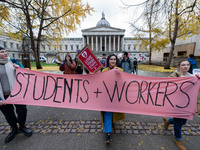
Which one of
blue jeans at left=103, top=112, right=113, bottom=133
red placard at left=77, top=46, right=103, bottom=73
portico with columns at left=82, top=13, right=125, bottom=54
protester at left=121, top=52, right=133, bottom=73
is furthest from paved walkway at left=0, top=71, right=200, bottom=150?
portico with columns at left=82, top=13, right=125, bottom=54

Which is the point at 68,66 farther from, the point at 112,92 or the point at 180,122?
the point at 180,122

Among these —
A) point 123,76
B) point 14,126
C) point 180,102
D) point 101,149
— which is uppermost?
point 123,76

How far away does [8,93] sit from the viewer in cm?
226

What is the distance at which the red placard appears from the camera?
2840 mm

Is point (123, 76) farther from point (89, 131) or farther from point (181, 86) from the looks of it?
point (89, 131)

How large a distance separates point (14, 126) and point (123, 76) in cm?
279

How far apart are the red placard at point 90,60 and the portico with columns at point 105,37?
176 ft

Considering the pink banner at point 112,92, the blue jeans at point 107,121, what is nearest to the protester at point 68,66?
the pink banner at point 112,92

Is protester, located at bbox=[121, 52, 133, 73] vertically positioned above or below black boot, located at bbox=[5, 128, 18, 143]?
above

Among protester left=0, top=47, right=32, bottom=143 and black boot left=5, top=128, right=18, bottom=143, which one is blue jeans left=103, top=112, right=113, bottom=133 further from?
black boot left=5, top=128, right=18, bottom=143

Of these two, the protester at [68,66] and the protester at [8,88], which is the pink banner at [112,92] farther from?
the protester at [68,66]

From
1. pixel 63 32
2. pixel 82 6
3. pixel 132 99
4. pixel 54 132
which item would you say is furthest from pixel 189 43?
pixel 54 132

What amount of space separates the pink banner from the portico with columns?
5424 cm

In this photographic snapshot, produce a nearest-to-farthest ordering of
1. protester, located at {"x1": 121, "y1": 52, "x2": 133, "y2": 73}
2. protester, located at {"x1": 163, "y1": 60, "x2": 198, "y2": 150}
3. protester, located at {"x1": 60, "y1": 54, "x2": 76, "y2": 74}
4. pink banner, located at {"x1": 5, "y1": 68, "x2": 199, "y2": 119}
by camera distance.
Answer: protester, located at {"x1": 163, "y1": 60, "x2": 198, "y2": 150} < pink banner, located at {"x1": 5, "y1": 68, "x2": 199, "y2": 119} < protester, located at {"x1": 60, "y1": 54, "x2": 76, "y2": 74} < protester, located at {"x1": 121, "y1": 52, "x2": 133, "y2": 73}
